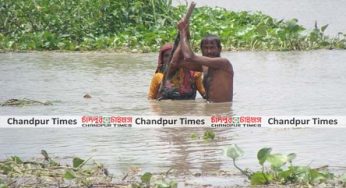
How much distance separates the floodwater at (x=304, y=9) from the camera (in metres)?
19.8

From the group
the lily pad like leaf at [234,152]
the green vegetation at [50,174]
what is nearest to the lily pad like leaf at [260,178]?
the lily pad like leaf at [234,152]

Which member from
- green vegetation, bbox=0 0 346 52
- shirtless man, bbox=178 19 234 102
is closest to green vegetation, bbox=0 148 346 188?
shirtless man, bbox=178 19 234 102

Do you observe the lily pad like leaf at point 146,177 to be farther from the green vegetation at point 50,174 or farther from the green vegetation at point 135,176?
the green vegetation at point 50,174

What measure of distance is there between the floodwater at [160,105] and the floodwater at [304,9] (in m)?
4.75

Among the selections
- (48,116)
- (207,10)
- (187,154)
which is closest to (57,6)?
(207,10)

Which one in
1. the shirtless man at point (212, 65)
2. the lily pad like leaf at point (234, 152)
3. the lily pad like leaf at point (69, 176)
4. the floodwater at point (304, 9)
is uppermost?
the floodwater at point (304, 9)

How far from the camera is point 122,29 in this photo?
53.8 ft

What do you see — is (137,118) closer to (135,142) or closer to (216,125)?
(216,125)

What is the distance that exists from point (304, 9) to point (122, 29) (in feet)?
26.2

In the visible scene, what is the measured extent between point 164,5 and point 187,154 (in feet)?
33.4

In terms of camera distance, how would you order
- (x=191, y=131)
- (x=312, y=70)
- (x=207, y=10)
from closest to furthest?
(x=191, y=131) < (x=312, y=70) < (x=207, y=10)

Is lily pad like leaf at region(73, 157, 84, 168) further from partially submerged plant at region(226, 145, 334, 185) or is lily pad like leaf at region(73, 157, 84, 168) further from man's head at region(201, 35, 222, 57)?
man's head at region(201, 35, 222, 57)

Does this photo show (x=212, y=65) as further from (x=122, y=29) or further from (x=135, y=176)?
(x=122, y=29)

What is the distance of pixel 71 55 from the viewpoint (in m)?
15.0
